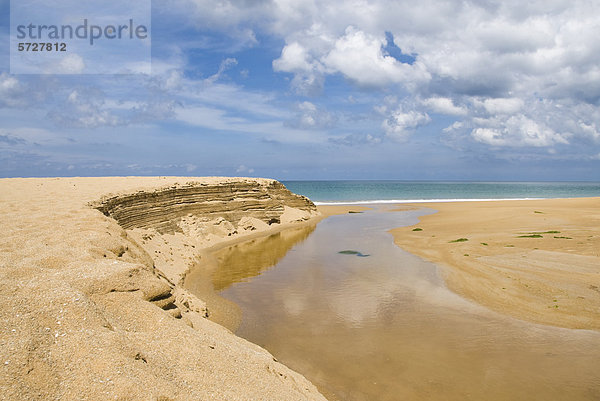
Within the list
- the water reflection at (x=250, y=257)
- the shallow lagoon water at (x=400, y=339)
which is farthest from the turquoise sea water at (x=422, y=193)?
the shallow lagoon water at (x=400, y=339)

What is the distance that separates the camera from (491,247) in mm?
16453

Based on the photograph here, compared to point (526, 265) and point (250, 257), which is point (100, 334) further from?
point (526, 265)

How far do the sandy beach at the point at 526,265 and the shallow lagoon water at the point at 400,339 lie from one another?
2.56 ft

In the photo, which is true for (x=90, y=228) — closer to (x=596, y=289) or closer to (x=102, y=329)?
(x=102, y=329)

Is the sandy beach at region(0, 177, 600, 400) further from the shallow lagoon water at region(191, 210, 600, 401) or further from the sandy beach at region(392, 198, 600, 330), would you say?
the shallow lagoon water at region(191, 210, 600, 401)

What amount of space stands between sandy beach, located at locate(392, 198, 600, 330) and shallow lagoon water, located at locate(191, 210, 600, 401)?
2.56 feet

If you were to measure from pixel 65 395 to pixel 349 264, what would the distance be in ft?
41.0

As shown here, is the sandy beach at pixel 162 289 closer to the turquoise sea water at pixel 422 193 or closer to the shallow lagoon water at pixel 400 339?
the shallow lagoon water at pixel 400 339

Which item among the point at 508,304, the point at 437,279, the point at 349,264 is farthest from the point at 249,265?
the point at 508,304

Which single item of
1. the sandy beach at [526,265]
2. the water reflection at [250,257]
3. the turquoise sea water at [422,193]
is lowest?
the water reflection at [250,257]

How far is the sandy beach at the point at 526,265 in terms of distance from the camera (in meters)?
9.53

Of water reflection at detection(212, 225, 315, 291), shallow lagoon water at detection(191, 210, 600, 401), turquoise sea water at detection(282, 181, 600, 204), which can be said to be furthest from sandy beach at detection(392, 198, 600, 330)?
turquoise sea water at detection(282, 181, 600, 204)

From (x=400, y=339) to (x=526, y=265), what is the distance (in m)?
8.03

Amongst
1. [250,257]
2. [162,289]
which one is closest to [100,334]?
[162,289]
